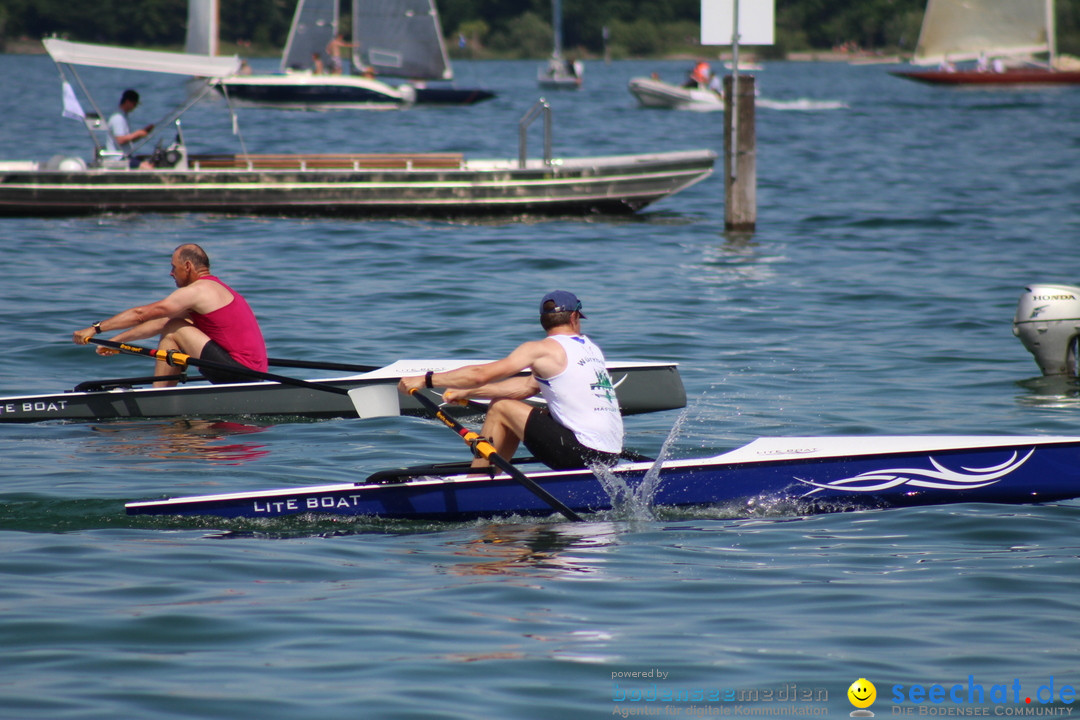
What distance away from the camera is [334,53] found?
4731 cm

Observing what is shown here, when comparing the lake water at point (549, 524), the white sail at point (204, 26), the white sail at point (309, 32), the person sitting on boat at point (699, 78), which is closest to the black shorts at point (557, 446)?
the lake water at point (549, 524)

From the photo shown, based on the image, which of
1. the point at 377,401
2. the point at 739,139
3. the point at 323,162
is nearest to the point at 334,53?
the point at 323,162

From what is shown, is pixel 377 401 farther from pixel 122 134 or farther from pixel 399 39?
pixel 399 39

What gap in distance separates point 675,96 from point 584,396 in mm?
44493

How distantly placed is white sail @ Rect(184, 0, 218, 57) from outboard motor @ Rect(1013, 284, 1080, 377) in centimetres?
1822

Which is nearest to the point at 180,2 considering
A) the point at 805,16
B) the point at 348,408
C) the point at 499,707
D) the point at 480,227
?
the point at 805,16

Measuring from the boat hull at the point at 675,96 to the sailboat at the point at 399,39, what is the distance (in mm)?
7675

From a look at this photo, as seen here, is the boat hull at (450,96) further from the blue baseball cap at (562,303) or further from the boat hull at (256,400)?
the blue baseball cap at (562,303)

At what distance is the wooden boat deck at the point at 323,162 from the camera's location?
65.6ft

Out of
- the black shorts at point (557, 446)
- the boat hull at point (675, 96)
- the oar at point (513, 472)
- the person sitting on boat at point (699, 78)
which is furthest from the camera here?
the person sitting on boat at point (699, 78)

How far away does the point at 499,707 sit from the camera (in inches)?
196

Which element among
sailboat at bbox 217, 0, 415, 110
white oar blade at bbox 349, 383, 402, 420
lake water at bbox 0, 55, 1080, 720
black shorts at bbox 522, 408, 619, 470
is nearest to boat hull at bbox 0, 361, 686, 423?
lake water at bbox 0, 55, 1080, 720

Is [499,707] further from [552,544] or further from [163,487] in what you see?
[163,487]

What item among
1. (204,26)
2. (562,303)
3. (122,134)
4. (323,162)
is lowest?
(562,303)
